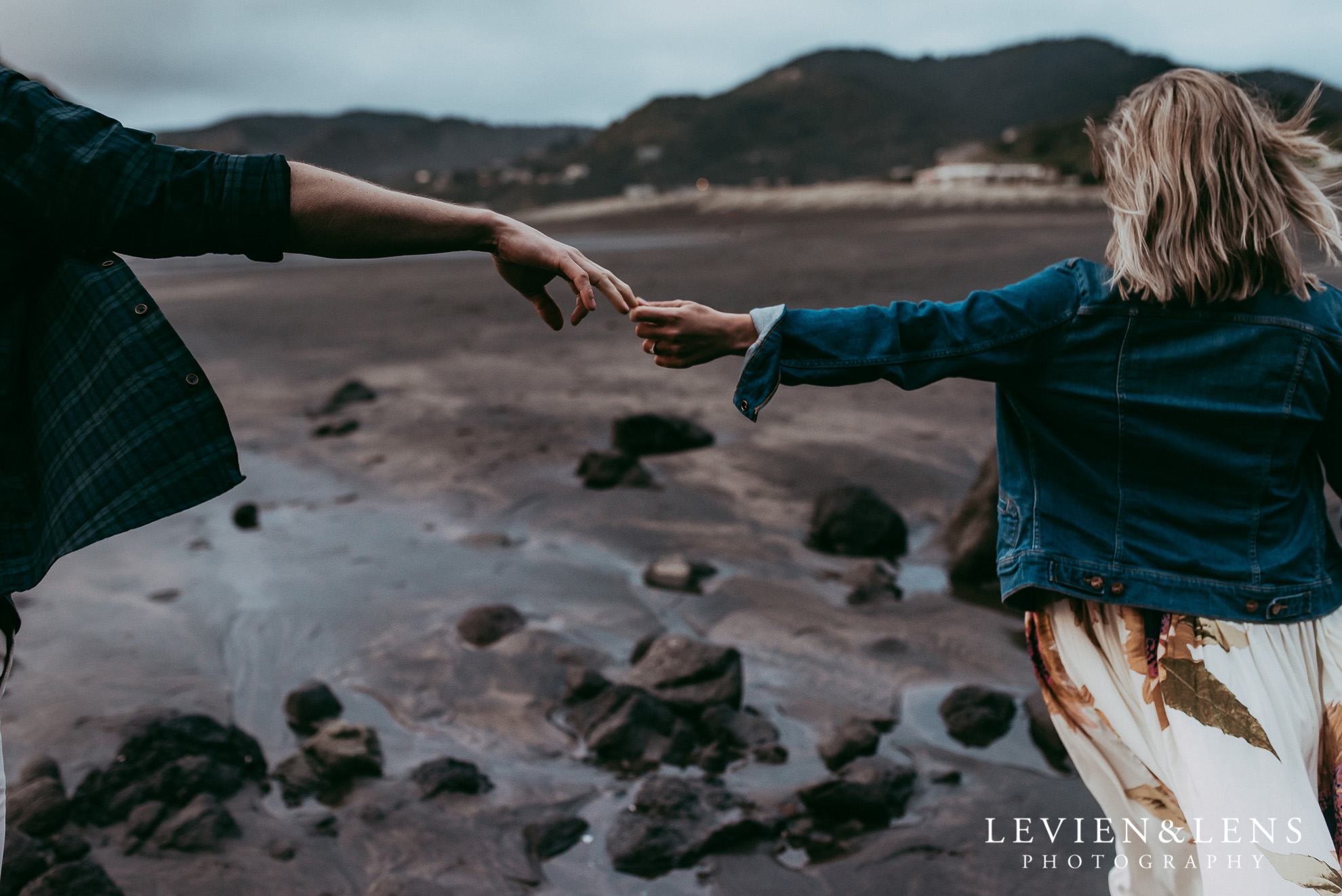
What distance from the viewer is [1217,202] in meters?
1.97

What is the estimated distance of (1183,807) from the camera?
1956 millimetres

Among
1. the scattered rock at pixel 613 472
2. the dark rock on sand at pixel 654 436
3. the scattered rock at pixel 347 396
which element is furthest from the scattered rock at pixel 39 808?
the scattered rock at pixel 347 396

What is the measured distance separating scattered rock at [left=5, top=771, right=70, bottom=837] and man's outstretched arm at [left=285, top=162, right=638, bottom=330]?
2618 millimetres

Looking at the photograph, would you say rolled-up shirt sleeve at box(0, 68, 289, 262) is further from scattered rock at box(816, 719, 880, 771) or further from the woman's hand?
scattered rock at box(816, 719, 880, 771)

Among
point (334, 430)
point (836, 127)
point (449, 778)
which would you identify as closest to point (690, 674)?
point (449, 778)

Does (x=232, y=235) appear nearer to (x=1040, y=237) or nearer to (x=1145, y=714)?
(x=1145, y=714)

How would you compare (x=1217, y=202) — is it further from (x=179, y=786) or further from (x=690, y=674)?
(x=179, y=786)

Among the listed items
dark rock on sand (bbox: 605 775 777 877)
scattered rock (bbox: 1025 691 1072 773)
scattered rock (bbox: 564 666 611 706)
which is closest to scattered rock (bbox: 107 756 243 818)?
scattered rock (bbox: 564 666 611 706)

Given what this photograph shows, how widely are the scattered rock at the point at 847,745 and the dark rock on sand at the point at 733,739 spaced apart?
0.16 metres

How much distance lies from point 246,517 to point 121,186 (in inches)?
227

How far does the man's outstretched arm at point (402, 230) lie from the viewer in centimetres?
188

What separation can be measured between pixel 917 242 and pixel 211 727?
21.3m

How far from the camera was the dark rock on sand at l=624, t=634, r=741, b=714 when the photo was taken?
416 centimetres

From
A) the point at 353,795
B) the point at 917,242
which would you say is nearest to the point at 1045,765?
the point at 353,795
